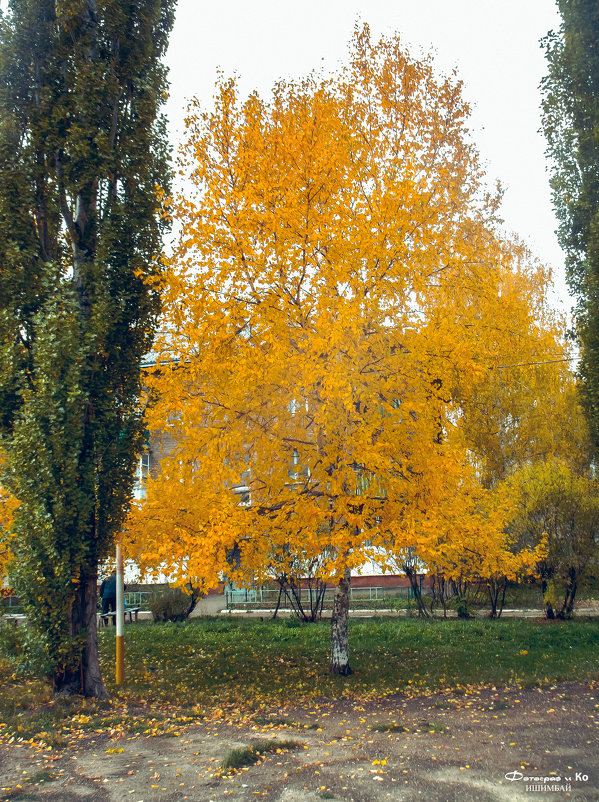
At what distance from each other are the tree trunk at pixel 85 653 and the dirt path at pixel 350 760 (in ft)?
6.46

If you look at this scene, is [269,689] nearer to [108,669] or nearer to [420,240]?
[108,669]

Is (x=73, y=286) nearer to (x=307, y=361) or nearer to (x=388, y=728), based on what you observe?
(x=307, y=361)

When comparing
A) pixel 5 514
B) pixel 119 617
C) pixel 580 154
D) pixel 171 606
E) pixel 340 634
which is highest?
pixel 580 154

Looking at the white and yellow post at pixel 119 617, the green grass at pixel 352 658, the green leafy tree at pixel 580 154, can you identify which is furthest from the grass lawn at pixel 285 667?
the green leafy tree at pixel 580 154

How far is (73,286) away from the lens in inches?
366

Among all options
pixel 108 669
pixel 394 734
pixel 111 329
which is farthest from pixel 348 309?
pixel 108 669

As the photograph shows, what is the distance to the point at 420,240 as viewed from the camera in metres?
9.44

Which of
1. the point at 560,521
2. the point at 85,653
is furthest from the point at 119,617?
the point at 560,521

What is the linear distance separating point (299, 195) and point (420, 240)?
1.90 metres

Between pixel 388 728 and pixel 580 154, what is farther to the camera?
pixel 580 154

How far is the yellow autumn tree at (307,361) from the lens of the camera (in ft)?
28.2

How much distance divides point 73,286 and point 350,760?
711 cm

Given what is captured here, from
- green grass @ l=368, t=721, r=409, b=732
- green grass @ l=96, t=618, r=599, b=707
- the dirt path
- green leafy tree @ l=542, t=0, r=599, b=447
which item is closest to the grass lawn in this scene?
green grass @ l=96, t=618, r=599, b=707

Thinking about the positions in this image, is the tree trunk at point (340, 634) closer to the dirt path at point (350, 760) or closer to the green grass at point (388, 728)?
the dirt path at point (350, 760)
